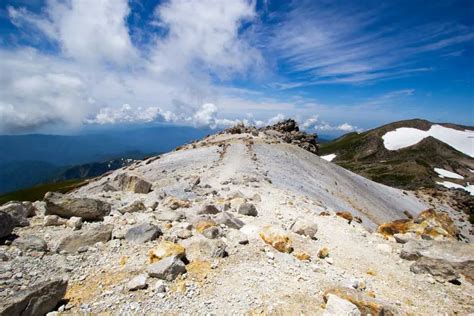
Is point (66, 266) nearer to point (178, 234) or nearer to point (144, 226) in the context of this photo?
point (144, 226)

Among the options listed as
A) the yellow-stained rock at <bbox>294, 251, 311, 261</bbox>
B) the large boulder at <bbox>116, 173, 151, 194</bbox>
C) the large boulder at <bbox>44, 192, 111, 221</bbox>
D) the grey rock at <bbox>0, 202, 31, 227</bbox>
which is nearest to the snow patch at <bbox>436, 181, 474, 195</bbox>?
the large boulder at <bbox>116, 173, 151, 194</bbox>

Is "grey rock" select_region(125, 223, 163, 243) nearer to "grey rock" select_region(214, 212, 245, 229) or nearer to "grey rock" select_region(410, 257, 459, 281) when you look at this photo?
"grey rock" select_region(214, 212, 245, 229)

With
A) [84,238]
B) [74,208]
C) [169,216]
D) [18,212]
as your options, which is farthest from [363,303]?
[18,212]

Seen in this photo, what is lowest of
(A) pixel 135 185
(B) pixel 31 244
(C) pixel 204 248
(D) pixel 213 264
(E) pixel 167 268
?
(D) pixel 213 264

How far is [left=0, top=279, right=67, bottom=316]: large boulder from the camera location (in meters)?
7.23

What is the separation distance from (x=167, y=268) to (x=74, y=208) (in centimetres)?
677

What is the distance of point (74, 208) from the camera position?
539 inches

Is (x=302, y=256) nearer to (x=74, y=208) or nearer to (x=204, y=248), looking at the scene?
(x=204, y=248)

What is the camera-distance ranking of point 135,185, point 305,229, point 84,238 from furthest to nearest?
point 135,185, point 305,229, point 84,238

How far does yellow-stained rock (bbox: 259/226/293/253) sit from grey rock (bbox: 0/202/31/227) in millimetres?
9988

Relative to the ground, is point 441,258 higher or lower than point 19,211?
lower

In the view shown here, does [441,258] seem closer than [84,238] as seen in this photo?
No

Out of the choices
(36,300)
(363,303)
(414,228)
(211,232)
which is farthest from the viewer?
(414,228)

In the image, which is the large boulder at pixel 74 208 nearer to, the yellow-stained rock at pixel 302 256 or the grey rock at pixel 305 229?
the yellow-stained rock at pixel 302 256
